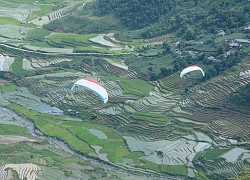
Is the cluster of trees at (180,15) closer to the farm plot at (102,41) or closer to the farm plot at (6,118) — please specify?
the farm plot at (102,41)

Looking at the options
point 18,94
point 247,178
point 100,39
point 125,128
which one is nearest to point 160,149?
point 125,128

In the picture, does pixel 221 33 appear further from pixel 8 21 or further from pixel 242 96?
pixel 8 21

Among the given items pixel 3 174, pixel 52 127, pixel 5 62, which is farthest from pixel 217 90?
pixel 5 62

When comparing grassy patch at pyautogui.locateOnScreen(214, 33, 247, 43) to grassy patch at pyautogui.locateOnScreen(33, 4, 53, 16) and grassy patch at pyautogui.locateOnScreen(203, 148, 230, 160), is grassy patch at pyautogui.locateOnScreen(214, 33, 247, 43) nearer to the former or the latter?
grassy patch at pyautogui.locateOnScreen(203, 148, 230, 160)

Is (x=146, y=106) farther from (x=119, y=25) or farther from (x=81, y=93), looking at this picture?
(x=119, y=25)

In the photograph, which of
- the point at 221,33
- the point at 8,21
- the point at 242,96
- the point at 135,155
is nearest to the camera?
the point at 135,155
